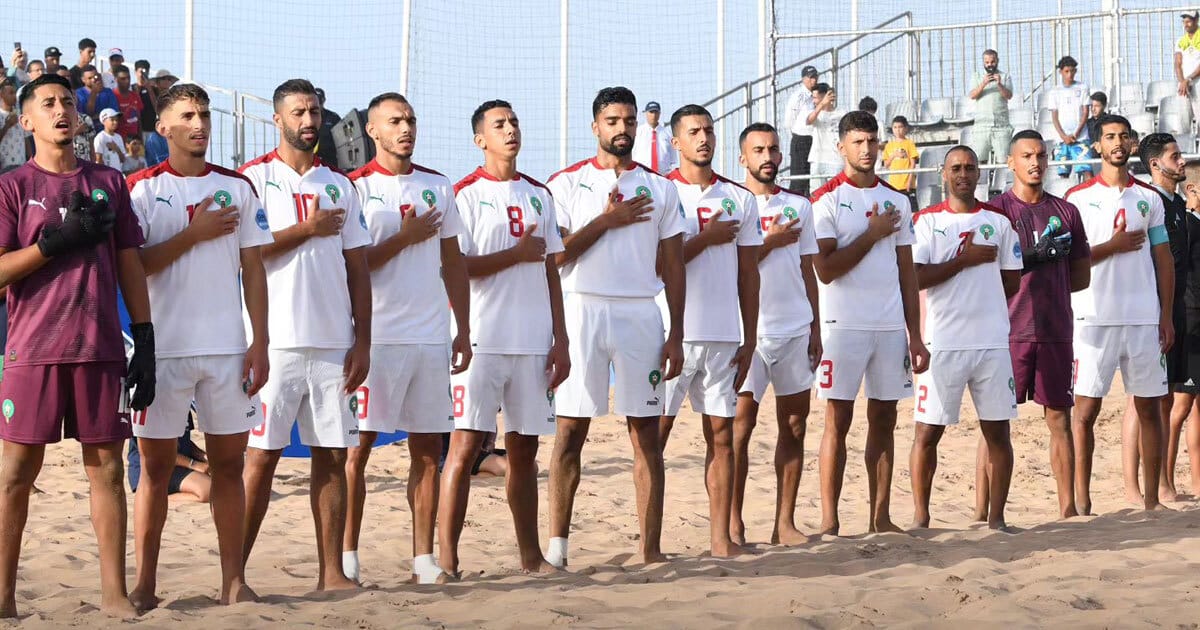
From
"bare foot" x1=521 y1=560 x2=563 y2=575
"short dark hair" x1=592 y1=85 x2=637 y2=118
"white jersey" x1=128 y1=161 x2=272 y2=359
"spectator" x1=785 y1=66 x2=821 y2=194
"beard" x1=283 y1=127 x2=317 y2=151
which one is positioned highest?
"spectator" x1=785 y1=66 x2=821 y2=194

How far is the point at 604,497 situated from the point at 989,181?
357 inches

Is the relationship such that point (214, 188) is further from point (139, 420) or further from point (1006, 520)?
point (1006, 520)

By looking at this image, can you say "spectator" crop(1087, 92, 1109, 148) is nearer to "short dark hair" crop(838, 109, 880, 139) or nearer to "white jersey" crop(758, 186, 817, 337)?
"short dark hair" crop(838, 109, 880, 139)

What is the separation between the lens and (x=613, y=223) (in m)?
7.41

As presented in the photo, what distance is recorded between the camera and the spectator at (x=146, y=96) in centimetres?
1694

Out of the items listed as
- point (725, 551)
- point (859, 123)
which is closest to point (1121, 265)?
point (859, 123)

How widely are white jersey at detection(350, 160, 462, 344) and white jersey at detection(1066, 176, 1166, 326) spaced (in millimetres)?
4319

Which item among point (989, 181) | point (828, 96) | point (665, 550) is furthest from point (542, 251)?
point (989, 181)

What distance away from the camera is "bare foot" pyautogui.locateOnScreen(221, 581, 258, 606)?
20.4 feet

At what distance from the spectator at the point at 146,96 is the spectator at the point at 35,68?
1.14 m

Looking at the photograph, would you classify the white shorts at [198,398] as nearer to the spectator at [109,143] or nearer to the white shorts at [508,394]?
the white shorts at [508,394]

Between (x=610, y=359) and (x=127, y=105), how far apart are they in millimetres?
10813

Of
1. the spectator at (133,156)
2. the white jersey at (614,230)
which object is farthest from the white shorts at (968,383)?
Answer: the spectator at (133,156)

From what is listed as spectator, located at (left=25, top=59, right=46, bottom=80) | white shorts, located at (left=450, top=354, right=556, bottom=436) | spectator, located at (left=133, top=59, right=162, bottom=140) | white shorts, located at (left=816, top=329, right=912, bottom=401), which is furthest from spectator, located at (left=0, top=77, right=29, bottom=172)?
white shorts, located at (left=816, top=329, right=912, bottom=401)
